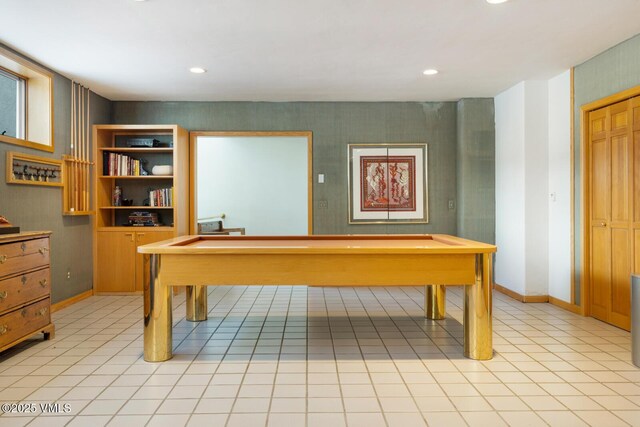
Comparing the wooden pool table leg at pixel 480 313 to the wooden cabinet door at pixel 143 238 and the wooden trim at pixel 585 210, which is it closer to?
the wooden trim at pixel 585 210

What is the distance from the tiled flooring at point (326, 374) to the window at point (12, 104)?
189 centimetres

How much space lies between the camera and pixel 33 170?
14.3 ft

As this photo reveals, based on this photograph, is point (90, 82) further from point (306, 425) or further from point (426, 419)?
point (426, 419)

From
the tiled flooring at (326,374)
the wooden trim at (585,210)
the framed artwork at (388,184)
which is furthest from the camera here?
the framed artwork at (388,184)

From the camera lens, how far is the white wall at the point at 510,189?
5285mm

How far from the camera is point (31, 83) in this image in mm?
4617

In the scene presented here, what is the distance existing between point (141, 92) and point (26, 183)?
2.00 meters

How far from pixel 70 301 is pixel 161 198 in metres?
1.60

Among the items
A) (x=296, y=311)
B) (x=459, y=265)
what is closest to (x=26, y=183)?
(x=296, y=311)

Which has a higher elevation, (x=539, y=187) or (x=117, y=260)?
(x=539, y=187)

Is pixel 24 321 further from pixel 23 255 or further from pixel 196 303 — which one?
pixel 196 303

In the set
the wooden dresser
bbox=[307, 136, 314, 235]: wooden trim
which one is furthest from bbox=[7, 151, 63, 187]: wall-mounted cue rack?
bbox=[307, 136, 314, 235]: wooden trim

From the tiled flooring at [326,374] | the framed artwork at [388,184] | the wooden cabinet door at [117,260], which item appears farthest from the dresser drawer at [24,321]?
the framed artwork at [388,184]

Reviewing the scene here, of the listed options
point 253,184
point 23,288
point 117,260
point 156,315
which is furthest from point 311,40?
point 253,184
